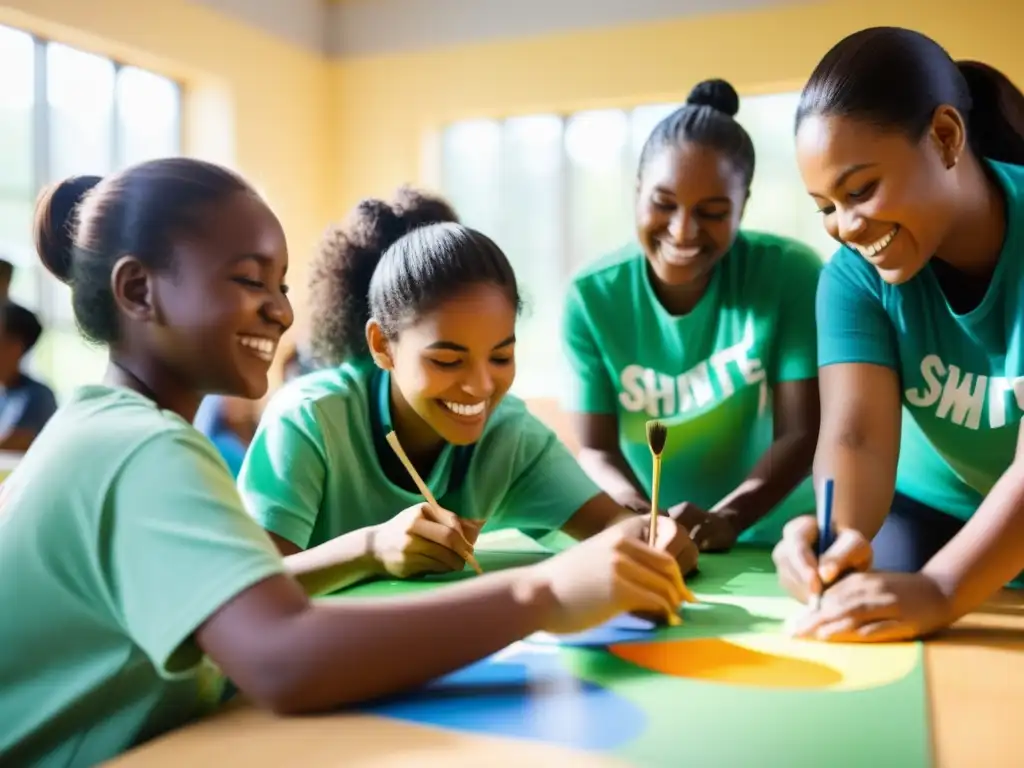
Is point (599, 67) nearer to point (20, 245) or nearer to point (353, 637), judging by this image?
point (20, 245)

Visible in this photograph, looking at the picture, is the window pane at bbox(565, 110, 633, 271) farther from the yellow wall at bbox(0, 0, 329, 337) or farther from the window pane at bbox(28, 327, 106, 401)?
the window pane at bbox(28, 327, 106, 401)

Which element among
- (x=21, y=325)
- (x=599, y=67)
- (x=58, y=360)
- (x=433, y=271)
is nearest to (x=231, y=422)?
(x=21, y=325)

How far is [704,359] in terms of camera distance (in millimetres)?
1363

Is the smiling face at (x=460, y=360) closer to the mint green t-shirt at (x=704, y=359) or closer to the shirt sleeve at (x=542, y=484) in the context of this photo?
the shirt sleeve at (x=542, y=484)

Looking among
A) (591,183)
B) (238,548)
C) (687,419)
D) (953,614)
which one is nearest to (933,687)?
(953,614)

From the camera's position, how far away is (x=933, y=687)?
2.14 feet

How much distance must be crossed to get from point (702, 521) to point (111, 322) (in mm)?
739

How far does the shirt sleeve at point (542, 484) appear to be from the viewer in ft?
3.85

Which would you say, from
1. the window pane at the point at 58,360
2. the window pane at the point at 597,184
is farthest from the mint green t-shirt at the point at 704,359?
the window pane at the point at 597,184

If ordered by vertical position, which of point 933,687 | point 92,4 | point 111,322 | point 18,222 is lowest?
point 933,687

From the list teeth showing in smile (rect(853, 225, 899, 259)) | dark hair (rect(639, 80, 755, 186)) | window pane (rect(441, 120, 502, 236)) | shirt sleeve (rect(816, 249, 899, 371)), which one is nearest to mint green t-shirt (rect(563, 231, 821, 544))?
dark hair (rect(639, 80, 755, 186))

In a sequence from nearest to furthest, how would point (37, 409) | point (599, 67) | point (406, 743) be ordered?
point (406, 743)
point (37, 409)
point (599, 67)

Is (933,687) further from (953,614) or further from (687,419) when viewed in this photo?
(687,419)

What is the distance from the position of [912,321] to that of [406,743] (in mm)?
655
